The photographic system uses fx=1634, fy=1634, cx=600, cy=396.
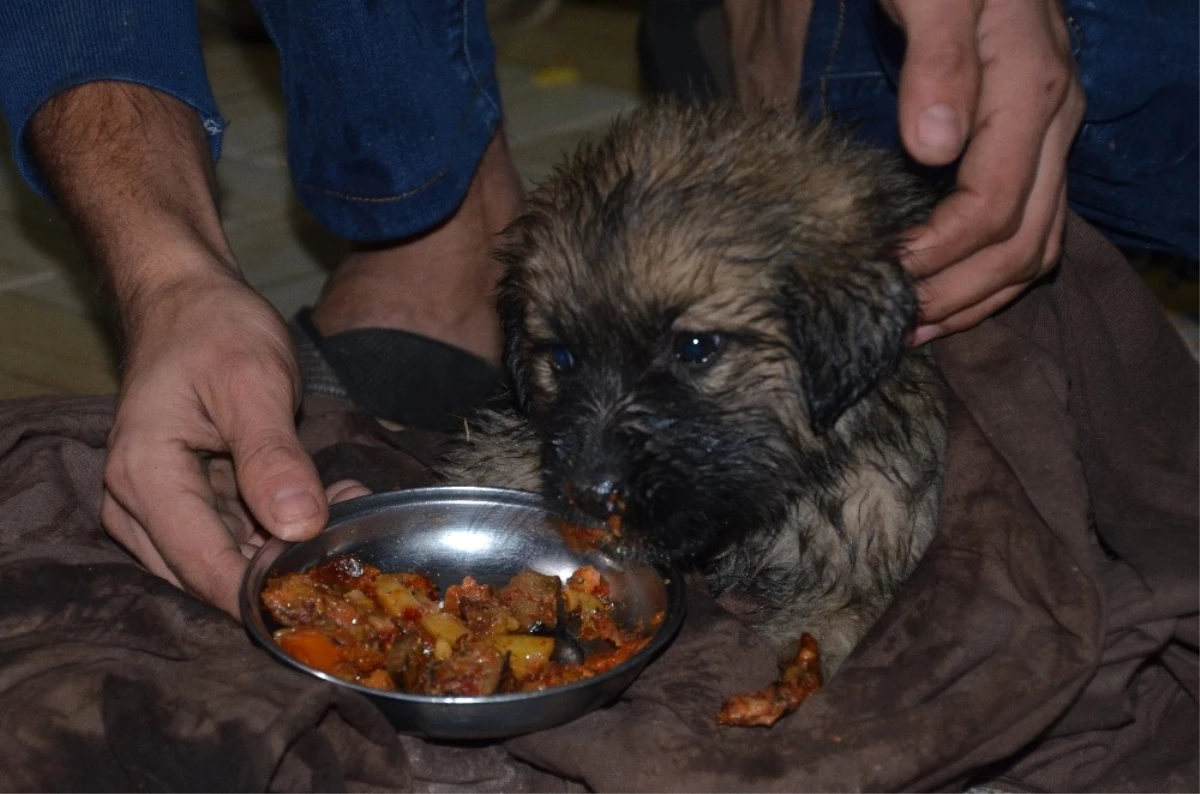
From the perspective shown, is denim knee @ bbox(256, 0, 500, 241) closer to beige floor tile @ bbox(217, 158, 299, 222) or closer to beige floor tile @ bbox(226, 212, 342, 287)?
beige floor tile @ bbox(226, 212, 342, 287)

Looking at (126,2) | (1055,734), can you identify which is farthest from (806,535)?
(126,2)

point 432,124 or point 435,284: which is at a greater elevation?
point 432,124

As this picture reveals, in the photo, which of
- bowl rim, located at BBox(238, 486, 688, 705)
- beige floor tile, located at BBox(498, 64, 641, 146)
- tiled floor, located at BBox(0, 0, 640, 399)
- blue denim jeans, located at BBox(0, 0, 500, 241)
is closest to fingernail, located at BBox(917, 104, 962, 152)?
bowl rim, located at BBox(238, 486, 688, 705)

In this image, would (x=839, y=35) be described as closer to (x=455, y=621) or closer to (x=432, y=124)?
(x=432, y=124)

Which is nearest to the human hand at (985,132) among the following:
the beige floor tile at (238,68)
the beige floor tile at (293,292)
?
the beige floor tile at (293,292)

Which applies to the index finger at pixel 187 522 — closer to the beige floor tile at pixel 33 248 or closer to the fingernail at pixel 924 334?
the fingernail at pixel 924 334

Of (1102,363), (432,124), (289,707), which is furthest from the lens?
(432,124)

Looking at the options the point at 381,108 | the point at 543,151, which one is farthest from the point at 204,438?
the point at 543,151
